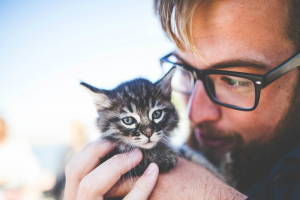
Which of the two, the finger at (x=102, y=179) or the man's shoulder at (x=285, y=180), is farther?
the finger at (x=102, y=179)

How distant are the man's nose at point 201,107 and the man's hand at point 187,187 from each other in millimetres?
432

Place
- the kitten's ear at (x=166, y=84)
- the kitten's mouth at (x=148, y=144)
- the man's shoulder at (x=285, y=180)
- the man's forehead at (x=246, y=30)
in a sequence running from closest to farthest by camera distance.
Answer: the man's shoulder at (x=285, y=180) → the man's forehead at (x=246, y=30) → the kitten's mouth at (x=148, y=144) → the kitten's ear at (x=166, y=84)

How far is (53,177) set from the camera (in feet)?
11.5

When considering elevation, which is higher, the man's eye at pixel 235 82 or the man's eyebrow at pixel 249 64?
the man's eyebrow at pixel 249 64

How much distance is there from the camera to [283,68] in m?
1.18

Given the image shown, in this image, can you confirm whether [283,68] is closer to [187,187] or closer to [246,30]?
[246,30]

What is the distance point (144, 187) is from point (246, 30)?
1.18m

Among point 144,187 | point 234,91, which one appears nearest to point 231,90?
point 234,91

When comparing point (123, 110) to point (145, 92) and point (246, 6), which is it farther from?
point (246, 6)

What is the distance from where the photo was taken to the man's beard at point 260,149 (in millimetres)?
1355

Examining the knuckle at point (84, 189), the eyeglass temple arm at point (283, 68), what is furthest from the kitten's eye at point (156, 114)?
the eyeglass temple arm at point (283, 68)

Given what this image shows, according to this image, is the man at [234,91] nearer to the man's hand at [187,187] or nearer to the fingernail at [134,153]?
the man's hand at [187,187]

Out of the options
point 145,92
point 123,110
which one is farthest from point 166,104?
point 123,110

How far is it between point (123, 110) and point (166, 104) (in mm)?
392
